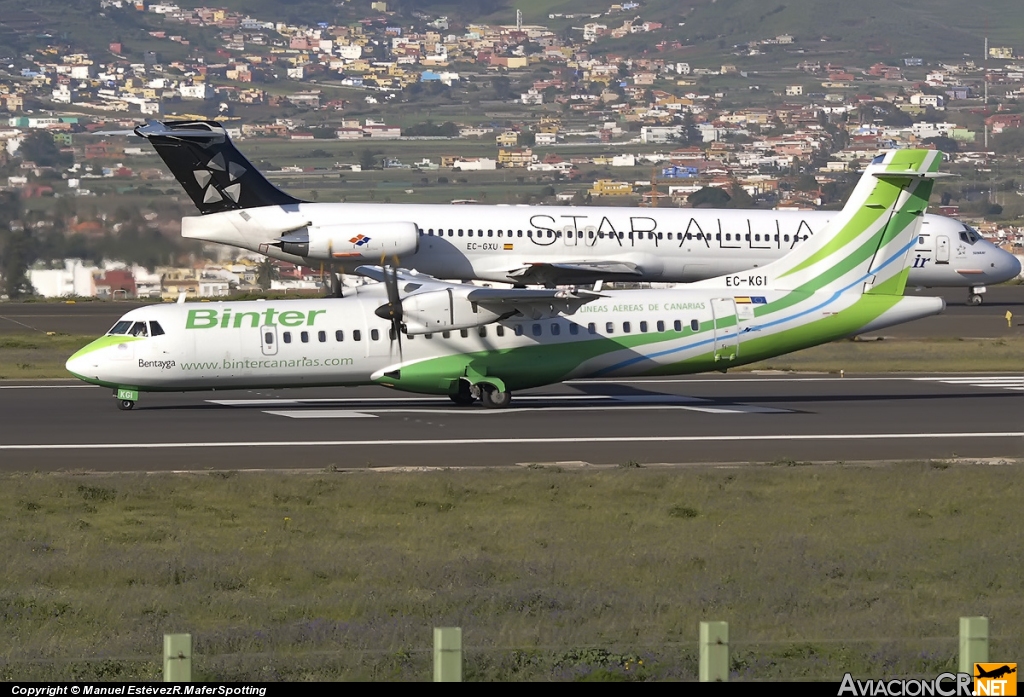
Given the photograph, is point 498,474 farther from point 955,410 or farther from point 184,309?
point 955,410

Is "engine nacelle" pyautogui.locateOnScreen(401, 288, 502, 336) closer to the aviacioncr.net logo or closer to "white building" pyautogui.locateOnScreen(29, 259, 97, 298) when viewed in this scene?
the aviacioncr.net logo

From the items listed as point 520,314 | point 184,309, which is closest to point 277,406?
point 184,309

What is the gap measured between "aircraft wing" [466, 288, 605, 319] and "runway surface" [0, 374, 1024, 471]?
228 centimetres

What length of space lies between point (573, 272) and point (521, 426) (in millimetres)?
20085

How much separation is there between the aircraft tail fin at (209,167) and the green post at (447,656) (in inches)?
1529

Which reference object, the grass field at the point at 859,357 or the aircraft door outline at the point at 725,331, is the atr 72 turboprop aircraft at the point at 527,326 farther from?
the grass field at the point at 859,357

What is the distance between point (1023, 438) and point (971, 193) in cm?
16044

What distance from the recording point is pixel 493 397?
3191cm

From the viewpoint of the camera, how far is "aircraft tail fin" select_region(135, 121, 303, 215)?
45844 millimetres

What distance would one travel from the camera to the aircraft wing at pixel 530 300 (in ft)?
99.1

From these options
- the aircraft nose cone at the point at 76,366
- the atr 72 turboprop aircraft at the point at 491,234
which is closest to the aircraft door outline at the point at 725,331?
the aircraft nose cone at the point at 76,366

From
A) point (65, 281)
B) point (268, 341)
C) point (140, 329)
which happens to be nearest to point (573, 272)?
point (268, 341)

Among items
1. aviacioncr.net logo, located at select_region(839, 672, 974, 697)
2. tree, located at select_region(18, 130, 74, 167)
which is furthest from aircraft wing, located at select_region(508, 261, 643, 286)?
tree, located at select_region(18, 130, 74, 167)

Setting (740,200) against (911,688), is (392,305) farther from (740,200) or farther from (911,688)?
(740,200)
